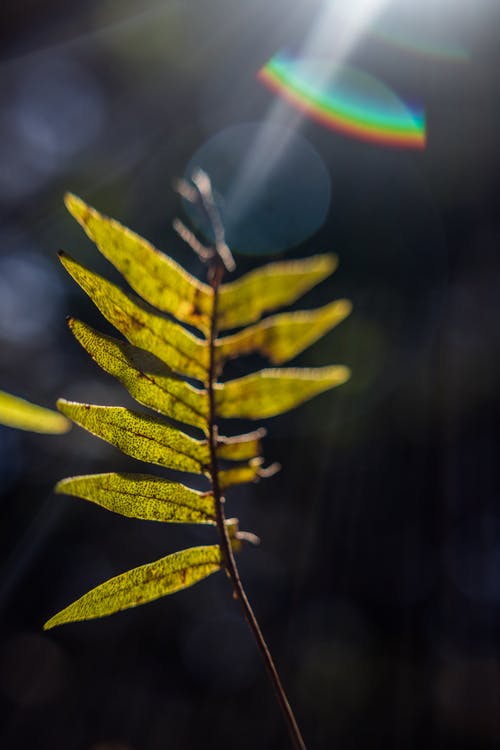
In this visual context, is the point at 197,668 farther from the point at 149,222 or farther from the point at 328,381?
the point at 328,381

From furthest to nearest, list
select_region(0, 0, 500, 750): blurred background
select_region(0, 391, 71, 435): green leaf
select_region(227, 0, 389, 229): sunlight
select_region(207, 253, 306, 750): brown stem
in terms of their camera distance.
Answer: select_region(227, 0, 389, 229): sunlight → select_region(0, 0, 500, 750): blurred background → select_region(0, 391, 71, 435): green leaf → select_region(207, 253, 306, 750): brown stem

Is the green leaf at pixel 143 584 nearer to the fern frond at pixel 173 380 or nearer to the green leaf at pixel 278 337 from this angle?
the fern frond at pixel 173 380

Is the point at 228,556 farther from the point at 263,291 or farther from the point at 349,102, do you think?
the point at 349,102

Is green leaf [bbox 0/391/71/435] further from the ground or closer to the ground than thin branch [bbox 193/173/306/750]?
further from the ground

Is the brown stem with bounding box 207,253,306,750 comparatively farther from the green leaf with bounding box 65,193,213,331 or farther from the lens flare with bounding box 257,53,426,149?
the lens flare with bounding box 257,53,426,149

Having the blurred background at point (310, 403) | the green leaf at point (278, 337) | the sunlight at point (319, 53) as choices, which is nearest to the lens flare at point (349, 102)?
the blurred background at point (310, 403)

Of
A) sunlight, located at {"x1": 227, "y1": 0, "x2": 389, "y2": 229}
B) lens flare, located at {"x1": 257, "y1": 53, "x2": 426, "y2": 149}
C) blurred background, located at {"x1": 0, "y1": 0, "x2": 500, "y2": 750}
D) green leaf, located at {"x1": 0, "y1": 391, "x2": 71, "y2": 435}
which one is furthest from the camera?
lens flare, located at {"x1": 257, "y1": 53, "x2": 426, "y2": 149}

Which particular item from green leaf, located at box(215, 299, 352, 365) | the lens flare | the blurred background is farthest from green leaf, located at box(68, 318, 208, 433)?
the lens flare
